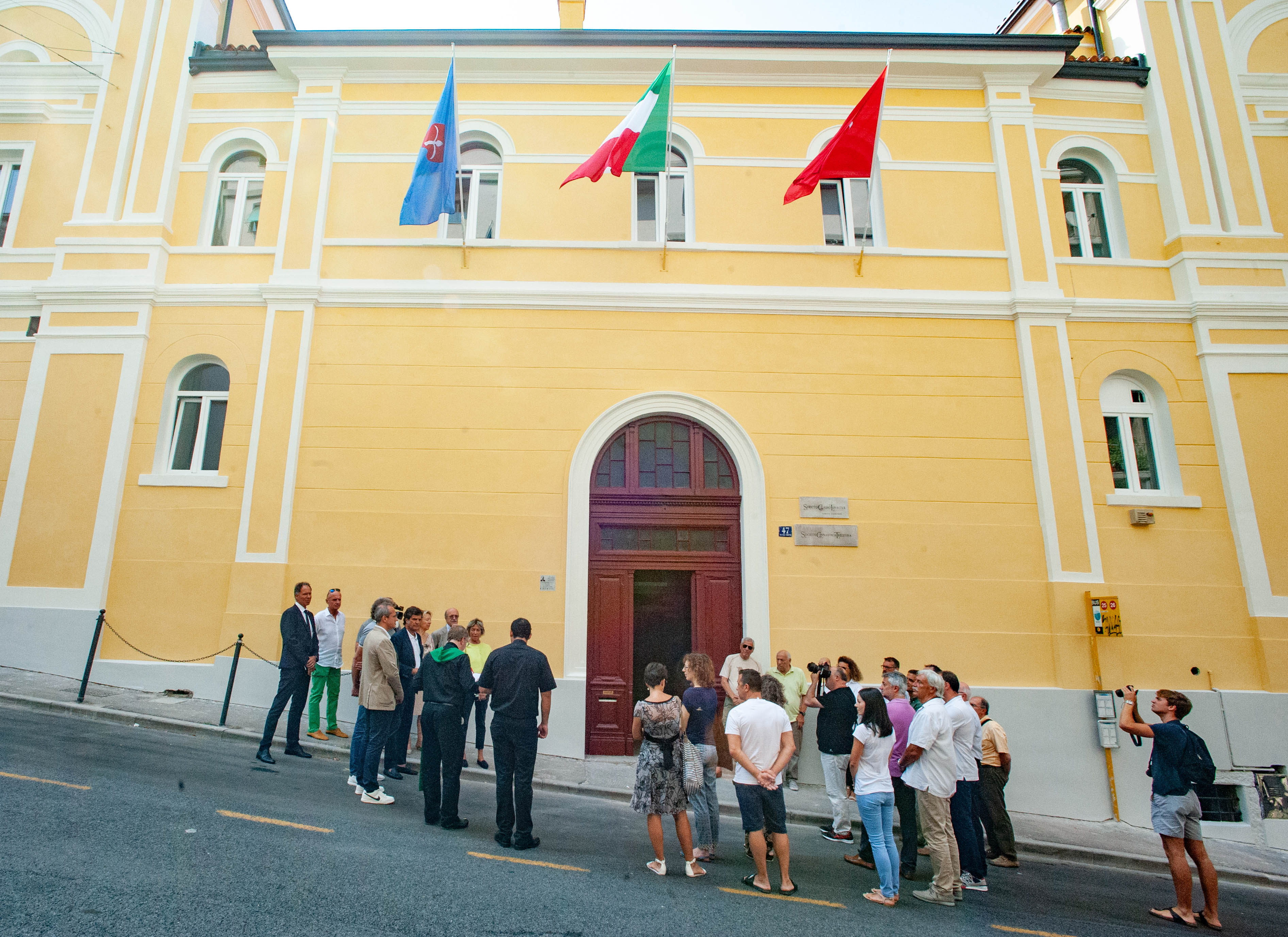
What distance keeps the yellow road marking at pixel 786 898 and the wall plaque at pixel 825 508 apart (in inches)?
200

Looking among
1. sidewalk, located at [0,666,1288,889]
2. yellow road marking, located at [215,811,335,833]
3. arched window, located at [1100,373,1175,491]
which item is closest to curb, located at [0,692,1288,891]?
sidewalk, located at [0,666,1288,889]

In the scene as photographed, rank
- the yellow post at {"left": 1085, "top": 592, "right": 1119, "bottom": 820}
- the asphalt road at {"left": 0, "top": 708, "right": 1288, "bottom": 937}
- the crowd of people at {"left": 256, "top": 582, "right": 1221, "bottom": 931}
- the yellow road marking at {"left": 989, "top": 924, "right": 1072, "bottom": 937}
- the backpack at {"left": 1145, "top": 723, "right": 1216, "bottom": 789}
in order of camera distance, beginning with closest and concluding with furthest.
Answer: the asphalt road at {"left": 0, "top": 708, "right": 1288, "bottom": 937} < the yellow road marking at {"left": 989, "top": 924, "right": 1072, "bottom": 937} < the crowd of people at {"left": 256, "top": 582, "right": 1221, "bottom": 931} < the backpack at {"left": 1145, "top": 723, "right": 1216, "bottom": 789} < the yellow post at {"left": 1085, "top": 592, "right": 1119, "bottom": 820}

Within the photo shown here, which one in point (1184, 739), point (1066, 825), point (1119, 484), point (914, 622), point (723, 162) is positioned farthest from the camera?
point (723, 162)

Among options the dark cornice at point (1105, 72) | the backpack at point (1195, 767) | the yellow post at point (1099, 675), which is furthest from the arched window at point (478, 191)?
the backpack at point (1195, 767)

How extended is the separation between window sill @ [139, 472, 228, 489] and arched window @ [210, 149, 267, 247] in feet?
11.8

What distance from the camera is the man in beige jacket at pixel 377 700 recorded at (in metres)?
6.20

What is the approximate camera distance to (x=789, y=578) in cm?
915

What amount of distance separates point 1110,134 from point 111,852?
1462cm

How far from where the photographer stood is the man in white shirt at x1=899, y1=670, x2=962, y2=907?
5.26m

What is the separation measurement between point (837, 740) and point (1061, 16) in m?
14.4

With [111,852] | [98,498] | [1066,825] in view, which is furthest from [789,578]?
[98,498]

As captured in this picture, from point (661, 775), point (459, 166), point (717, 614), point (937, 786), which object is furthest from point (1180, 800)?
point (459, 166)

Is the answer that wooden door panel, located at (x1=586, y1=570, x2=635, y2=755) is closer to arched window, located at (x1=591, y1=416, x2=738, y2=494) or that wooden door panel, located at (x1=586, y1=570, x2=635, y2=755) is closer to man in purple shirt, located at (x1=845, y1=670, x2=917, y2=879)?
Answer: arched window, located at (x1=591, y1=416, x2=738, y2=494)

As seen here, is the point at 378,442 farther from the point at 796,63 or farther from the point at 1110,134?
the point at 1110,134
